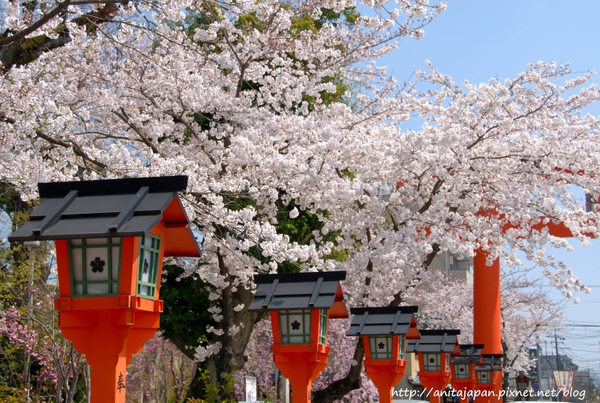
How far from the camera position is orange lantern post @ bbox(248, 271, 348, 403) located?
21.4 ft

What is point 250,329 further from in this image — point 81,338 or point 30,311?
point 81,338

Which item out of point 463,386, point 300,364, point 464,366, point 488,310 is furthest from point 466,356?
point 300,364

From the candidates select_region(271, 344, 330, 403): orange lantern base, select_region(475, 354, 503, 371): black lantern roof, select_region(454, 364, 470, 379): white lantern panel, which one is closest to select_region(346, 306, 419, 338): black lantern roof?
select_region(271, 344, 330, 403): orange lantern base

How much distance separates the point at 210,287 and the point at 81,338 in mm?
8208

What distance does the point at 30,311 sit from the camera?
1085 cm

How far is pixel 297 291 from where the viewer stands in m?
6.62

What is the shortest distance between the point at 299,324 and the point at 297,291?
288 millimetres

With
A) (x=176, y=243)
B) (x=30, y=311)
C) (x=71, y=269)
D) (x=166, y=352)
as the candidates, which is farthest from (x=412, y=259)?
(x=166, y=352)

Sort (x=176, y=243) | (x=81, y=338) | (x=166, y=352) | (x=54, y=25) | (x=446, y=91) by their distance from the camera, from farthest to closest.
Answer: (x=166, y=352) → (x=446, y=91) → (x=54, y=25) → (x=176, y=243) → (x=81, y=338)

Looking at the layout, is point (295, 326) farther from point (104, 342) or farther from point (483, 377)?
point (483, 377)

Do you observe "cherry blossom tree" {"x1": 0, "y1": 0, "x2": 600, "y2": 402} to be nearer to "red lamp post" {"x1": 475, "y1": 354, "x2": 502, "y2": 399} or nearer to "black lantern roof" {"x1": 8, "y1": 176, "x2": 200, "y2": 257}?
"red lamp post" {"x1": 475, "y1": 354, "x2": 502, "y2": 399}

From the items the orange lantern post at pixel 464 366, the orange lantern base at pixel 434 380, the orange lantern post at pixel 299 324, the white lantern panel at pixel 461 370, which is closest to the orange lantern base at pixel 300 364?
the orange lantern post at pixel 299 324

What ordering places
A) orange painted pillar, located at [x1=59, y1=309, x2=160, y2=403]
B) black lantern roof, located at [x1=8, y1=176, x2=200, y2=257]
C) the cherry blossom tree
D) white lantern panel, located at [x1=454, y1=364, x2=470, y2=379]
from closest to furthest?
black lantern roof, located at [x1=8, y1=176, x2=200, y2=257] < orange painted pillar, located at [x1=59, y1=309, x2=160, y2=403] < the cherry blossom tree < white lantern panel, located at [x1=454, y1=364, x2=470, y2=379]

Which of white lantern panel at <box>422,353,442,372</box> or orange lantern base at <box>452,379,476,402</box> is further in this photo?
orange lantern base at <box>452,379,476,402</box>
